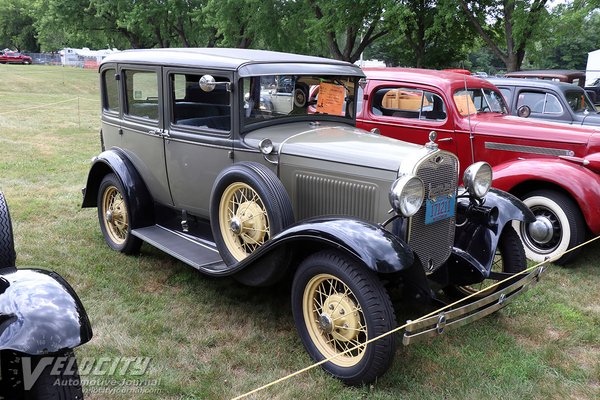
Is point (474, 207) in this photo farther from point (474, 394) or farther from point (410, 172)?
point (474, 394)

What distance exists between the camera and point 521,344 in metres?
3.60

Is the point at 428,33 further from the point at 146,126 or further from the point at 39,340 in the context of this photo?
the point at 39,340

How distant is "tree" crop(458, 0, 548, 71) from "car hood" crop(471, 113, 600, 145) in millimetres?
9204

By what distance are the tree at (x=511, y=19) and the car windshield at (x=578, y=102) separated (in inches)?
231

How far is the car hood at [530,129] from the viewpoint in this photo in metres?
5.43

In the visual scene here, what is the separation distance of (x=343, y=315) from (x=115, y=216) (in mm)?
2842

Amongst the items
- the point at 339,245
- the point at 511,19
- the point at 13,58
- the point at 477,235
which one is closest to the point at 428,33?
the point at 511,19

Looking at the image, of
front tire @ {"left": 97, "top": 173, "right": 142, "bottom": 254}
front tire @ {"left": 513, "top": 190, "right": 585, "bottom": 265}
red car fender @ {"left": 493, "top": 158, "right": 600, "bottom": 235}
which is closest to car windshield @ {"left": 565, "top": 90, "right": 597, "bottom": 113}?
red car fender @ {"left": 493, "top": 158, "right": 600, "bottom": 235}

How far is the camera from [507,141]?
5.79m

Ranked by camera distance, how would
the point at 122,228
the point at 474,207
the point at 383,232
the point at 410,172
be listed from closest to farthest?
the point at 383,232 < the point at 410,172 < the point at 474,207 < the point at 122,228

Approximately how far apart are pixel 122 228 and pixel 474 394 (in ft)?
11.4

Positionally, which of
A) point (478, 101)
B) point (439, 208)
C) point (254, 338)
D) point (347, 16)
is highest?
point (347, 16)

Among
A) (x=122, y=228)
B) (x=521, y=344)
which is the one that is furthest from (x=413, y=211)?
(x=122, y=228)

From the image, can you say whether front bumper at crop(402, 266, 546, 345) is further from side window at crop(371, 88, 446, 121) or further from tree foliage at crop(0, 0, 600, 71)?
tree foliage at crop(0, 0, 600, 71)
